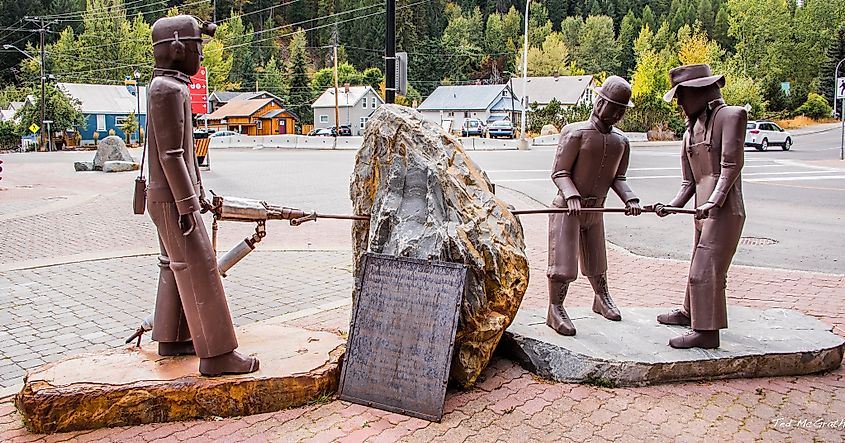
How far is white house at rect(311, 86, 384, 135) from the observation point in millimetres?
70500

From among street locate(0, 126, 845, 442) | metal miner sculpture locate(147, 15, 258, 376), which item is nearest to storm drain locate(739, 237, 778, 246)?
street locate(0, 126, 845, 442)

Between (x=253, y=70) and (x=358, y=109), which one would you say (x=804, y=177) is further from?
(x=253, y=70)

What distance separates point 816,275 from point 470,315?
558cm

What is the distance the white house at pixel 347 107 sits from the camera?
70500 mm

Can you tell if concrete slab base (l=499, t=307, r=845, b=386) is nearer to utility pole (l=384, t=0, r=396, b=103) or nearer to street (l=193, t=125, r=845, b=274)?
street (l=193, t=125, r=845, b=274)

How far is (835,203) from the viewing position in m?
14.8

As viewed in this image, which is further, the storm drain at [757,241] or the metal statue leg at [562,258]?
the storm drain at [757,241]

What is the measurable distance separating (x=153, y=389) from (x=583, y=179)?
3.10 meters

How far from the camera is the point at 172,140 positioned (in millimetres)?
3916

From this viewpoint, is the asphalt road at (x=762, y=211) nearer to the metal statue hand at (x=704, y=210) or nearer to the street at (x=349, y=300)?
the street at (x=349, y=300)

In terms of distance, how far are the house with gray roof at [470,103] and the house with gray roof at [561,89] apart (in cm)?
205

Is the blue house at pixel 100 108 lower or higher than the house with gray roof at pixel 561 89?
lower

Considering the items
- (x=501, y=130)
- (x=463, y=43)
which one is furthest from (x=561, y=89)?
(x=501, y=130)

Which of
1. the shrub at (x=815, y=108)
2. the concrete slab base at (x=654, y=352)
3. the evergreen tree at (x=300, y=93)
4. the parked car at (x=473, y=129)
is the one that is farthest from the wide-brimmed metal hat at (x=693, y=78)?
the evergreen tree at (x=300, y=93)
